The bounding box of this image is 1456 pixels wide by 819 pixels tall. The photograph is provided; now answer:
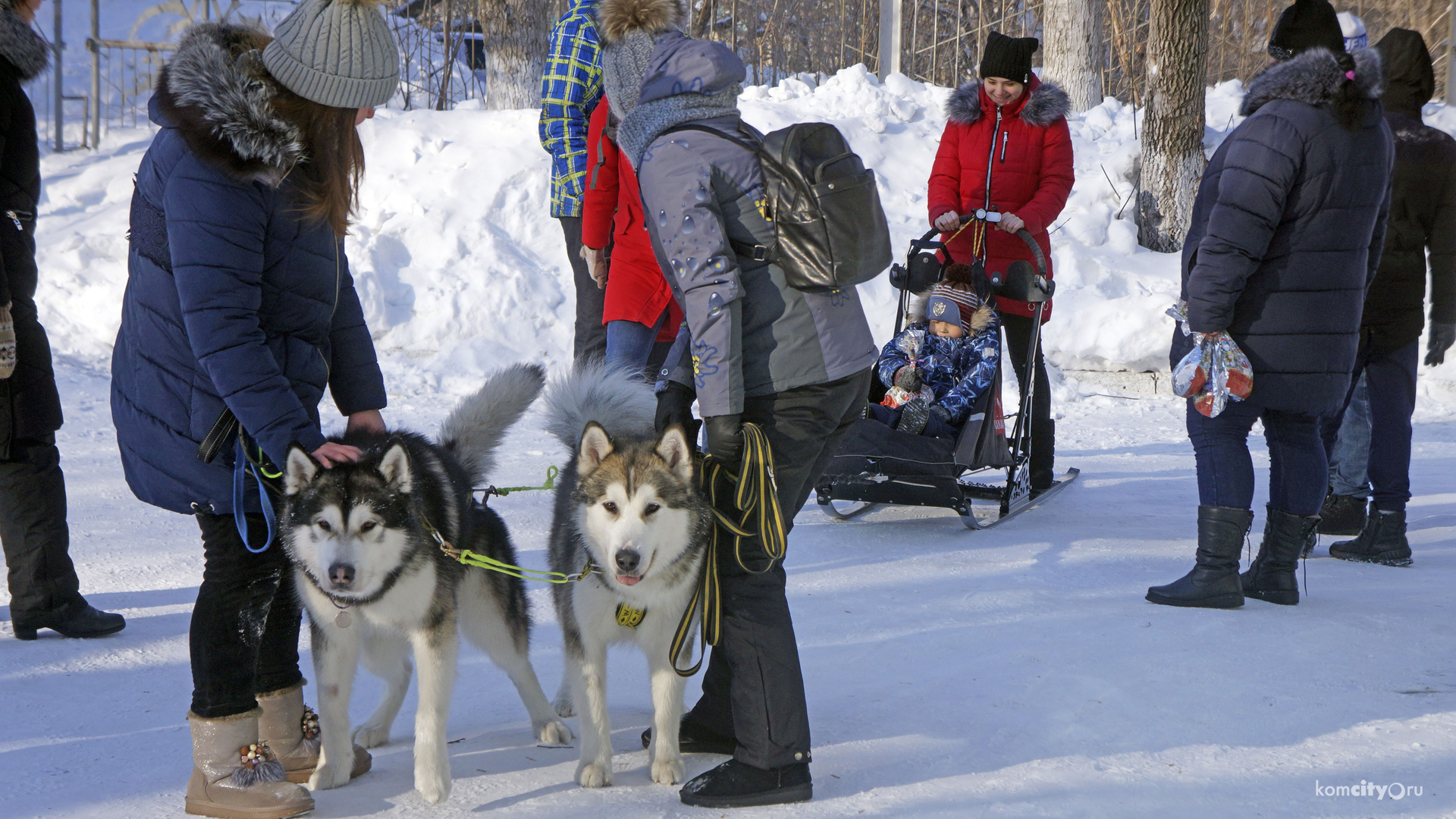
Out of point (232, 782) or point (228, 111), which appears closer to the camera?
point (228, 111)

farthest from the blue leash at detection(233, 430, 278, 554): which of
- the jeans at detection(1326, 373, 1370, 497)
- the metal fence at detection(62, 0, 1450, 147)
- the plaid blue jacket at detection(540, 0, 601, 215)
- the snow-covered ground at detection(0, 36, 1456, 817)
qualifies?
the metal fence at detection(62, 0, 1450, 147)

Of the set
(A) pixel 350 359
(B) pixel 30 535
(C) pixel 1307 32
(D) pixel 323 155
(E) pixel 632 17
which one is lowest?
(B) pixel 30 535

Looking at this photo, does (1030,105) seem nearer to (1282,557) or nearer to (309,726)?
(1282,557)

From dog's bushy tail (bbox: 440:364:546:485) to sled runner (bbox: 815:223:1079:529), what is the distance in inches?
67.9

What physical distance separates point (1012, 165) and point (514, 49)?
22.0 feet

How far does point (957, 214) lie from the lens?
5516mm

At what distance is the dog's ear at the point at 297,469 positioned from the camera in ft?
7.40

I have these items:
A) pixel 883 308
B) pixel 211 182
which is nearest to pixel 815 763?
pixel 211 182

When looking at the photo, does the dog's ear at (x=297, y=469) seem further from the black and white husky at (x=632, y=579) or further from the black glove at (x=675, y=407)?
the black glove at (x=675, y=407)

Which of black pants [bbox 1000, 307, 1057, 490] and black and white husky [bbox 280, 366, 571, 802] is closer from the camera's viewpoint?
black and white husky [bbox 280, 366, 571, 802]

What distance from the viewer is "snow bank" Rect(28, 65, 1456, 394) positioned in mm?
8234

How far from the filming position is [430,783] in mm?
Answer: 2416

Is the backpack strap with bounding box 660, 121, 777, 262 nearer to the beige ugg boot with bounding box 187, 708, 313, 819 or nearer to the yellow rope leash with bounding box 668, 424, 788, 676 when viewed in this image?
the yellow rope leash with bounding box 668, 424, 788, 676

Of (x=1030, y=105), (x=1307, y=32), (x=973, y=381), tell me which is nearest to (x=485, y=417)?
(x=973, y=381)
